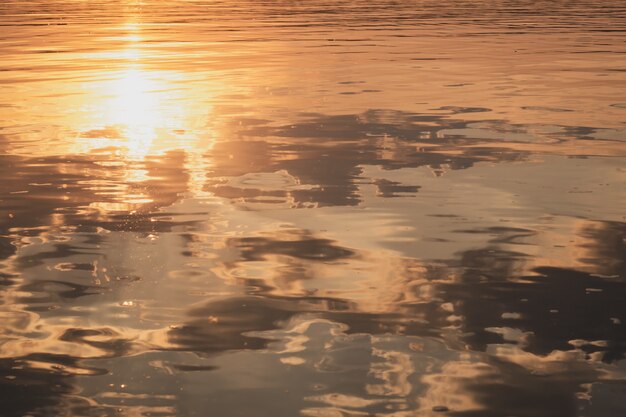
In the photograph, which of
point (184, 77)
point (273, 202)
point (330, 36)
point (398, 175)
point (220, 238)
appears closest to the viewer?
point (220, 238)

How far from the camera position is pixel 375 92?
16.8 metres

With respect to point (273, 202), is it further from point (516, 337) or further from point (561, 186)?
point (516, 337)

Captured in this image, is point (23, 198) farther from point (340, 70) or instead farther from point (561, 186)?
point (340, 70)

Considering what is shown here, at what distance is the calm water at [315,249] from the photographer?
5090mm

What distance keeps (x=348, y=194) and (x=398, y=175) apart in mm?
997

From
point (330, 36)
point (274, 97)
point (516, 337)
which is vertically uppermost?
point (330, 36)

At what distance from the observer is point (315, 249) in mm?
7566

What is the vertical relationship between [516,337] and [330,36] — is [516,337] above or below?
below

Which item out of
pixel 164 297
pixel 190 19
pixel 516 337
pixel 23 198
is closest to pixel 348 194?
pixel 23 198

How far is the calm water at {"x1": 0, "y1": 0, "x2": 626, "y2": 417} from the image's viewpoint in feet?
16.7

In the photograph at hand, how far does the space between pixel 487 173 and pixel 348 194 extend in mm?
1470

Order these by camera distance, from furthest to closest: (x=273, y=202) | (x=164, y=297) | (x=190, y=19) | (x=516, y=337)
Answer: (x=190, y=19)
(x=273, y=202)
(x=164, y=297)
(x=516, y=337)

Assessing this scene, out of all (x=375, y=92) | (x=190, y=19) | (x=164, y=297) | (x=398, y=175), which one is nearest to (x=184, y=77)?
(x=375, y=92)

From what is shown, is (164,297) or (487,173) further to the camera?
(487,173)
